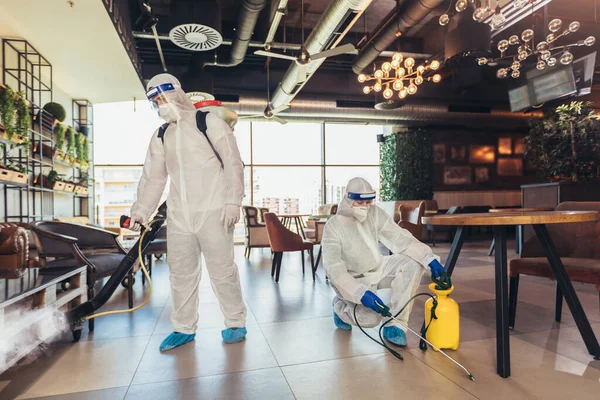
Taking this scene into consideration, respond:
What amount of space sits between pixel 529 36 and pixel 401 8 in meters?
1.74

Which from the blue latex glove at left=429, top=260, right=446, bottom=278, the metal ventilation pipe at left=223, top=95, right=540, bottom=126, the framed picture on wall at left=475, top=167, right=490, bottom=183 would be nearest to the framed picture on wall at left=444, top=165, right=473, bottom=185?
the framed picture on wall at left=475, top=167, right=490, bottom=183

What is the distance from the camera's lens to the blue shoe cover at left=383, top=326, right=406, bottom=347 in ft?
7.18

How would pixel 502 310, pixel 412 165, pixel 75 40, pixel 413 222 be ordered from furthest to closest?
1. pixel 412 165
2. pixel 413 222
3. pixel 75 40
4. pixel 502 310

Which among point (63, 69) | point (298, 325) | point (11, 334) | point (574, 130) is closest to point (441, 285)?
point (298, 325)

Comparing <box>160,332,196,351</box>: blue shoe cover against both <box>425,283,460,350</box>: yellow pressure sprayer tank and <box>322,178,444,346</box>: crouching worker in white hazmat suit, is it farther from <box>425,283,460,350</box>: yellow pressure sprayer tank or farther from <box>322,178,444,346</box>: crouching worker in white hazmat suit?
<box>425,283,460,350</box>: yellow pressure sprayer tank

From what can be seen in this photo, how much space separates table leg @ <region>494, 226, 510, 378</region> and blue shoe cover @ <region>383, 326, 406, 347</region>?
0.52m

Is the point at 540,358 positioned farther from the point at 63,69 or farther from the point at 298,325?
the point at 63,69

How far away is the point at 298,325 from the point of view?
8.86 ft

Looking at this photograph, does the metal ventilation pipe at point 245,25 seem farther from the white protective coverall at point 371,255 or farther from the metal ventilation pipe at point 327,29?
the white protective coverall at point 371,255

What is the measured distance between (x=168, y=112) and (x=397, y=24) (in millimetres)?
4569

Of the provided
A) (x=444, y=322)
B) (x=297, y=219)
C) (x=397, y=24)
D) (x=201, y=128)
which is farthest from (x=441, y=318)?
(x=297, y=219)

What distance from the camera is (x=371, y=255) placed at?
239 cm

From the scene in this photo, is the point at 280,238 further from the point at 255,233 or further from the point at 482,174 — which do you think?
the point at 482,174

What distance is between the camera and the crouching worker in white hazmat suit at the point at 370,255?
221 cm
